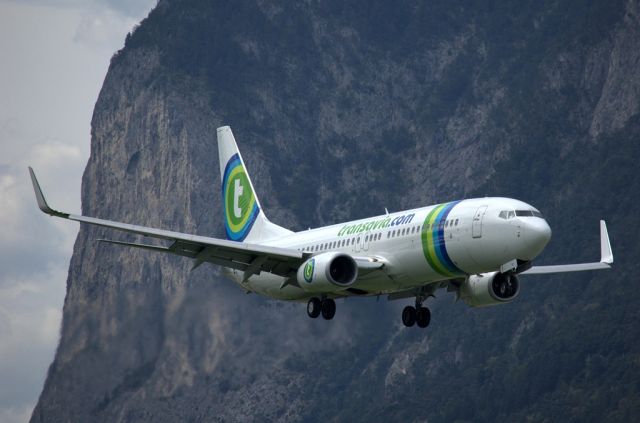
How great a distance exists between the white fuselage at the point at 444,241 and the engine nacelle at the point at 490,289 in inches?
68.9

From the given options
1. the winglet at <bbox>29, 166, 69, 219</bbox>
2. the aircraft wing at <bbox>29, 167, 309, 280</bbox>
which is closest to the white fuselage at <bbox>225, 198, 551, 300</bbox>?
the aircraft wing at <bbox>29, 167, 309, 280</bbox>

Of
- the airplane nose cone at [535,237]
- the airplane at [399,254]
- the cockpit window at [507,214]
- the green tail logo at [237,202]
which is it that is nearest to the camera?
the airplane nose cone at [535,237]

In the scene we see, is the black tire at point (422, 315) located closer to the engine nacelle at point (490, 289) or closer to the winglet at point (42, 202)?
the engine nacelle at point (490, 289)

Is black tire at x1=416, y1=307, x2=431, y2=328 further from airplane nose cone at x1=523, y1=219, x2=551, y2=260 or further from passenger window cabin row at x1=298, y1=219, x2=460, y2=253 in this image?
airplane nose cone at x1=523, y1=219, x2=551, y2=260

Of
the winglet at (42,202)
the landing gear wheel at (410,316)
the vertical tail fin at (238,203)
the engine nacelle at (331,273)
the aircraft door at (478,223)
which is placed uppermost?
the vertical tail fin at (238,203)

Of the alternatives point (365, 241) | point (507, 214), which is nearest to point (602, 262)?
point (507, 214)

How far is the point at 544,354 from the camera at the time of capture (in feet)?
616

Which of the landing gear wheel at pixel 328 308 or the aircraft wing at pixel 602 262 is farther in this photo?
the aircraft wing at pixel 602 262

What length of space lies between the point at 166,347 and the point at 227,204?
25.9 meters

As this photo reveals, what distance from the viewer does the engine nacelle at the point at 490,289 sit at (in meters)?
61.4

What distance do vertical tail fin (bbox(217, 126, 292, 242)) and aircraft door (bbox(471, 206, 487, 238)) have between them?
17.3 m

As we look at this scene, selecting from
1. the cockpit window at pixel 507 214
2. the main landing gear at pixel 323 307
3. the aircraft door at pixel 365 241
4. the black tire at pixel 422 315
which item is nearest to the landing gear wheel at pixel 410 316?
the black tire at pixel 422 315

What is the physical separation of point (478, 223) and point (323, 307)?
9.84 meters

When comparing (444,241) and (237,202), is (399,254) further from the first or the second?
(237,202)
